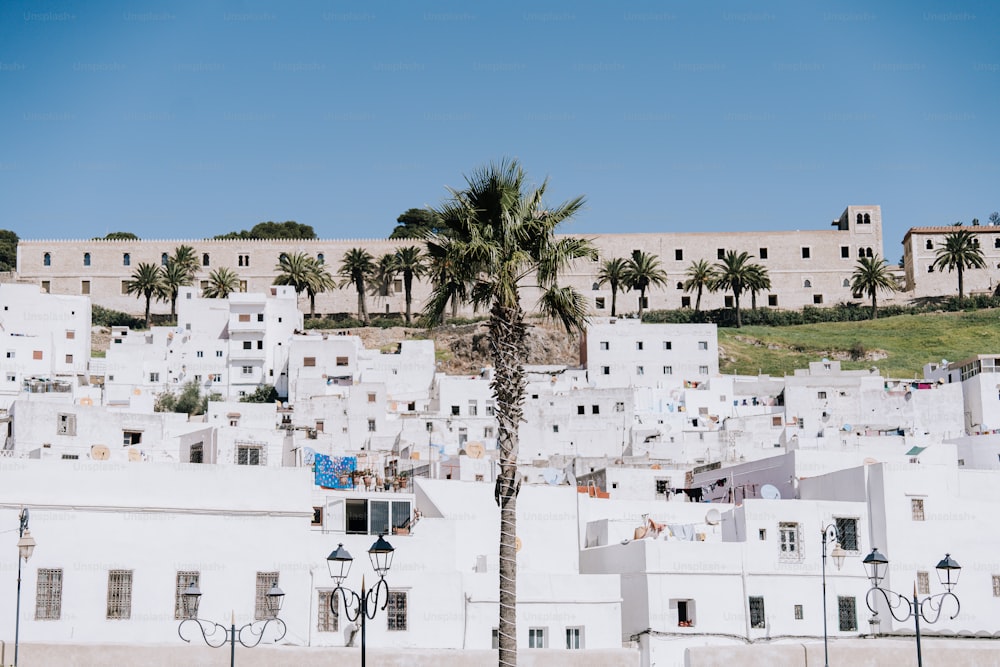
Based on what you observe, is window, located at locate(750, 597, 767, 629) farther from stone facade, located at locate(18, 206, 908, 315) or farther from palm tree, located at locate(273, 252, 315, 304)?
stone facade, located at locate(18, 206, 908, 315)

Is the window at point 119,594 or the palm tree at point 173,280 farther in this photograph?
the palm tree at point 173,280

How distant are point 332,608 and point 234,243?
84083 mm

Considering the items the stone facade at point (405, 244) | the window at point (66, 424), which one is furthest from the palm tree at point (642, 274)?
the window at point (66, 424)

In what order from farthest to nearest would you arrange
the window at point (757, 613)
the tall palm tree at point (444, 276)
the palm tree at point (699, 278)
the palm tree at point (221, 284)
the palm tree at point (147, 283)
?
the palm tree at point (699, 278)
the palm tree at point (147, 283)
the palm tree at point (221, 284)
the window at point (757, 613)
the tall palm tree at point (444, 276)

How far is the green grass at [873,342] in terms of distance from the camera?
278 feet

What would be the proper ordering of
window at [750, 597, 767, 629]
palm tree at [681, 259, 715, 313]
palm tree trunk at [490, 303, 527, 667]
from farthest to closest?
palm tree at [681, 259, 715, 313], window at [750, 597, 767, 629], palm tree trunk at [490, 303, 527, 667]

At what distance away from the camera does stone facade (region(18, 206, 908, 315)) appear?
10594cm

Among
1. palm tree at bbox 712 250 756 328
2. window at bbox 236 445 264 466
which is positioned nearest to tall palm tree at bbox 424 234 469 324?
window at bbox 236 445 264 466

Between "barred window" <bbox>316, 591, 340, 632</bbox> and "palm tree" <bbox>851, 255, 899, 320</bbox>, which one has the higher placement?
"palm tree" <bbox>851, 255, 899, 320</bbox>

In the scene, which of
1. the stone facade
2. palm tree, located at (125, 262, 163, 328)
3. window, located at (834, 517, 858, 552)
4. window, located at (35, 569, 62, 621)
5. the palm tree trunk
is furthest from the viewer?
the stone facade

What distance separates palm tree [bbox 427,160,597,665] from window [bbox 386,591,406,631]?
7535mm

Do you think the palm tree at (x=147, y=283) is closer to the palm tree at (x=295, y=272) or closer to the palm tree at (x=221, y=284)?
the palm tree at (x=221, y=284)

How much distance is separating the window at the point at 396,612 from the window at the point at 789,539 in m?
9.37

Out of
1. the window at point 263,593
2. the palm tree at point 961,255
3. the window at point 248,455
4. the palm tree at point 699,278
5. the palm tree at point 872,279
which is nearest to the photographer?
the window at point 263,593
